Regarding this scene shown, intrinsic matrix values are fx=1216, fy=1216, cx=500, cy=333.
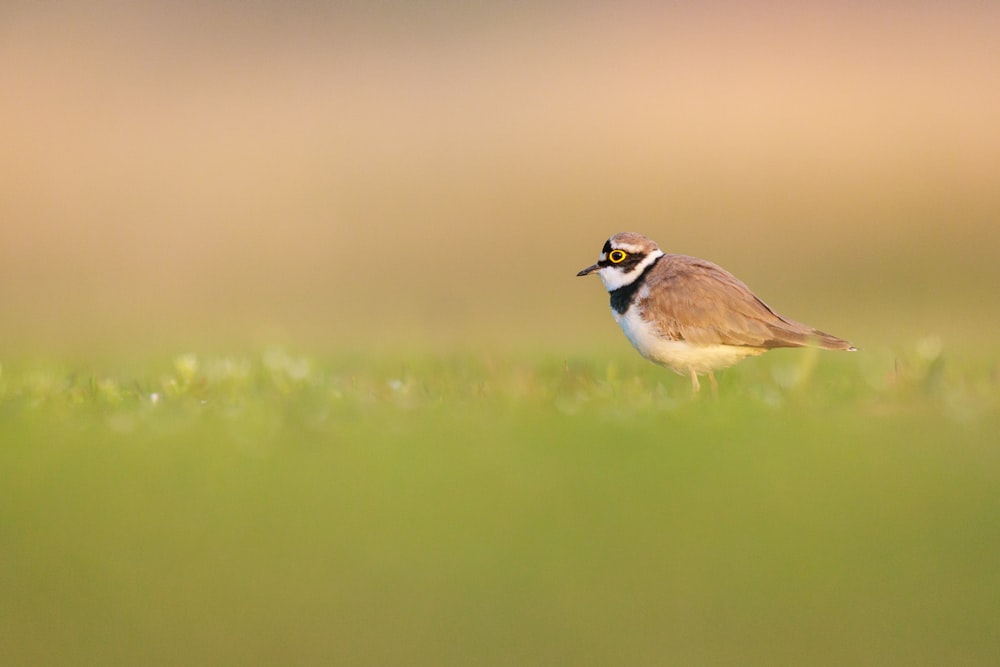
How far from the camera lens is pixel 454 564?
4.94 meters

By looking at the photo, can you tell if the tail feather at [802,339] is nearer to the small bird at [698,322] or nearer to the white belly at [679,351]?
the small bird at [698,322]

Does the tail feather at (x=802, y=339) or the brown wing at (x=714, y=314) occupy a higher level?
the brown wing at (x=714, y=314)

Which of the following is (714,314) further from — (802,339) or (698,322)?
(802,339)

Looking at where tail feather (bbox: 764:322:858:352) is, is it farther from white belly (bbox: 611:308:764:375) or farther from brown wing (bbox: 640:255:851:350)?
white belly (bbox: 611:308:764:375)

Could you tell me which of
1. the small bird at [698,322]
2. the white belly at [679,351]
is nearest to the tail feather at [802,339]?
the small bird at [698,322]

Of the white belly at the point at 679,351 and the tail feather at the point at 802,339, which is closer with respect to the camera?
the white belly at the point at 679,351

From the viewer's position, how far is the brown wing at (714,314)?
9516 mm

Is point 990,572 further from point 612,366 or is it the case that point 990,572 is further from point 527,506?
point 612,366

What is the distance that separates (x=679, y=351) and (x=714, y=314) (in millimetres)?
398

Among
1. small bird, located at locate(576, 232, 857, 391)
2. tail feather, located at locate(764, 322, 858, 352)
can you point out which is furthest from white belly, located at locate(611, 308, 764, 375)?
tail feather, located at locate(764, 322, 858, 352)

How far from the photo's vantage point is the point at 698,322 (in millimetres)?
9484

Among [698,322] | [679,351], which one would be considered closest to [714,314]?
[698,322]

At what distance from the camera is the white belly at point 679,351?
9.59 metres

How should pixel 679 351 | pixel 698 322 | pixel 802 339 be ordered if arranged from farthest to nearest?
pixel 802 339 < pixel 679 351 < pixel 698 322
